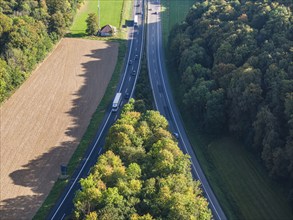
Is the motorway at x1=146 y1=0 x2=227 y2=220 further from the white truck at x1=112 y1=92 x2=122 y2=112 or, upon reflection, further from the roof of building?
the roof of building

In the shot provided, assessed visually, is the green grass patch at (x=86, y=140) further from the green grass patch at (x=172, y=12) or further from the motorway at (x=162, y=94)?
the green grass patch at (x=172, y=12)

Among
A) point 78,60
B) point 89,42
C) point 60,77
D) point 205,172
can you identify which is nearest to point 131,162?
point 205,172

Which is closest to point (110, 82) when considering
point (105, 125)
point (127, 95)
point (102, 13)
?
point (127, 95)

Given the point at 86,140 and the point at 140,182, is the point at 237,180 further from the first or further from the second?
the point at 86,140

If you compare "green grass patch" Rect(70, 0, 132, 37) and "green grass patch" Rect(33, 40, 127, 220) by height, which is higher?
"green grass patch" Rect(70, 0, 132, 37)

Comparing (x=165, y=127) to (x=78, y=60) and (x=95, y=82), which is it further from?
(x=78, y=60)

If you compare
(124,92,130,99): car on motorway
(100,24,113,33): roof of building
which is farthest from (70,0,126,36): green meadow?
(124,92,130,99): car on motorway
